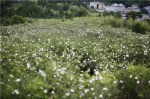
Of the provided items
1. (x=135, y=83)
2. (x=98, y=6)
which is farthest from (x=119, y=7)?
(x=135, y=83)


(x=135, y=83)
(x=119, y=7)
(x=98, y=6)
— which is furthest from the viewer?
(x=98, y=6)

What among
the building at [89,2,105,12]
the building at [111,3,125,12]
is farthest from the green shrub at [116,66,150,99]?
the building at [89,2,105,12]

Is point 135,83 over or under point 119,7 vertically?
over

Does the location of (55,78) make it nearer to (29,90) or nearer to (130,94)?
(29,90)

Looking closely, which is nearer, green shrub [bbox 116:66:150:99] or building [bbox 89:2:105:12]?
green shrub [bbox 116:66:150:99]

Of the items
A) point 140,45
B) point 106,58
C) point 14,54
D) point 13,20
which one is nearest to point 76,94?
point 14,54

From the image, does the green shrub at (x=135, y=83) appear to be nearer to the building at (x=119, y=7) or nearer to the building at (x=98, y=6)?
the building at (x=119, y=7)

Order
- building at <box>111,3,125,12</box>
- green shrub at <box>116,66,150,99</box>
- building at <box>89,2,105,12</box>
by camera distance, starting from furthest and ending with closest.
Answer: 1. building at <box>89,2,105,12</box>
2. building at <box>111,3,125,12</box>
3. green shrub at <box>116,66,150,99</box>

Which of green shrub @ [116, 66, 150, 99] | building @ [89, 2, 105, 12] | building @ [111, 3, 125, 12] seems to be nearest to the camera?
green shrub @ [116, 66, 150, 99]

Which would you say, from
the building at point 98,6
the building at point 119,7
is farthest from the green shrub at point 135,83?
the building at point 98,6

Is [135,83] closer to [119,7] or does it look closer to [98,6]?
[119,7]

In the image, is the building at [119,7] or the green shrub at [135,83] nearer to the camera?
the green shrub at [135,83]

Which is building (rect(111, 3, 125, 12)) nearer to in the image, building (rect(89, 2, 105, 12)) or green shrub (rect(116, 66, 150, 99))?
building (rect(89, 2, 105, 12))

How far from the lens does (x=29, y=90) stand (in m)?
6.75
